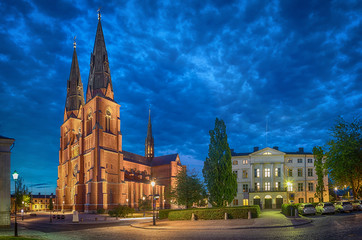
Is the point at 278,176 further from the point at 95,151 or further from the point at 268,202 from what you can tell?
the point at 95,151

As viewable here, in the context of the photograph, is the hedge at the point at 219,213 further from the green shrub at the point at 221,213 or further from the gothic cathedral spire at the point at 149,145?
the gothic cathedral spire at the point at 149,145

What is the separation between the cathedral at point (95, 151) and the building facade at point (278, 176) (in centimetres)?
1589

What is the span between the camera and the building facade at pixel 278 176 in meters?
64.9

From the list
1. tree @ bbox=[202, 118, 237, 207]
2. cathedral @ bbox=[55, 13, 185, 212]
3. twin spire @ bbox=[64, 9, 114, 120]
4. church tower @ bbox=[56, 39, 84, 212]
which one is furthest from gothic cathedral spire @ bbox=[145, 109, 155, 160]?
tree @ bbox=[202, 118, 237, 207]

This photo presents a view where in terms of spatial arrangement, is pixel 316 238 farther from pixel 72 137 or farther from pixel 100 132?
pixel 72 137

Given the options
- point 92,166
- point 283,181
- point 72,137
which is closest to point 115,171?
point 92,166

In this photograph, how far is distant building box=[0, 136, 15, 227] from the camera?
27875 millimetres

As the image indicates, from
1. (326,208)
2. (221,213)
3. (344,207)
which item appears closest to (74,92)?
(221,213)

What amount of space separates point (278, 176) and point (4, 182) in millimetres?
52503

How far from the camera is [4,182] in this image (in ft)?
92.2

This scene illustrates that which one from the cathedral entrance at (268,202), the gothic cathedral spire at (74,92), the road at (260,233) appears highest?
the gothic cathedral spire at (74,92)

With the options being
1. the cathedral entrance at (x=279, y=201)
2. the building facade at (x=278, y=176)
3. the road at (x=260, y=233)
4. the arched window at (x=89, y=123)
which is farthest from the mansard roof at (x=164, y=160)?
the road at (x=260, y=233)

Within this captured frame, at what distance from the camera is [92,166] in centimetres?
7169

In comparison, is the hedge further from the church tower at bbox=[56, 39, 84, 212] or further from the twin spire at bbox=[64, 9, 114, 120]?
the church tower at bbox=[56, 39, 84, 212]
